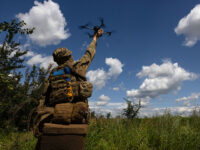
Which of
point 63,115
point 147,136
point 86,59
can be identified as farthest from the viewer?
point 147,136

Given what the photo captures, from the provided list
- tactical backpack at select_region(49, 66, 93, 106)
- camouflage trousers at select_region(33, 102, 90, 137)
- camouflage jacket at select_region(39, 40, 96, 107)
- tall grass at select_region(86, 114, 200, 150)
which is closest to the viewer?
camouflage trousers at select_region(33, 102, 90, 137)

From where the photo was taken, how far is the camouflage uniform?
3.03 meters

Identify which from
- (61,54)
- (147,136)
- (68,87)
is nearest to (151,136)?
(147,136)

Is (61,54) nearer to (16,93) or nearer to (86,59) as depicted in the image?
(86,59)

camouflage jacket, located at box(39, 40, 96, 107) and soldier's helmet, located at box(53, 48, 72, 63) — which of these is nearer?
camouflage jacket, located at box(39, 40, 96, 107)

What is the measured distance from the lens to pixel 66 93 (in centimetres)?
318

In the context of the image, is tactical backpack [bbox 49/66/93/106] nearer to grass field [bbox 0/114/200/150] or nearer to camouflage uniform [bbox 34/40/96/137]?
camouflage uniform [bbox 34/40/96/137]

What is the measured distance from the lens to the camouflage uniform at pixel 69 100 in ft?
9.94

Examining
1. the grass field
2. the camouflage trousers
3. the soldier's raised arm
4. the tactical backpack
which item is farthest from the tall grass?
the soldier's raised arm

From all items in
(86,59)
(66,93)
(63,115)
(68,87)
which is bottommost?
(63,115)

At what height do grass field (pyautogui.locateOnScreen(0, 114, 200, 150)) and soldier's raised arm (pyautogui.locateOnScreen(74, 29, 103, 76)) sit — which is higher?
soldier's raised arm (pyautogui.locateOnScreen(74, 29, 103, 76))

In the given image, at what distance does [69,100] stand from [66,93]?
15 cm

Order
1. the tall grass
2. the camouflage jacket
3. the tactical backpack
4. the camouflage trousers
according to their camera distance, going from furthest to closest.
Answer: the tall grass
the camouflage jacket
the tactical backpack
the camouflage trousers

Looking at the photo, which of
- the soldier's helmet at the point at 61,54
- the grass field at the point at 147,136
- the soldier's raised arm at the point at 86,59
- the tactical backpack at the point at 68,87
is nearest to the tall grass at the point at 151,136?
the grass field at the point at 147,136
